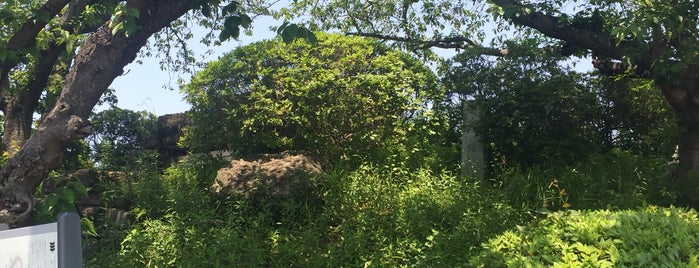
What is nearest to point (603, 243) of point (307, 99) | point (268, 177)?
point (268, 177)

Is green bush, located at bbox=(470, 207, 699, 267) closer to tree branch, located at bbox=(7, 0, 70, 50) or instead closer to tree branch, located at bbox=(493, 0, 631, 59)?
tree branch, located at bbox=(493, 0, 631, 59)

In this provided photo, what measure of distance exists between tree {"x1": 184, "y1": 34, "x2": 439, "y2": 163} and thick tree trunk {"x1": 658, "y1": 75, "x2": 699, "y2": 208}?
8.64ft

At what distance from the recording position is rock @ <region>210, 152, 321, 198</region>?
19.7 feet

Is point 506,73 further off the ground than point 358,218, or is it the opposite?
point 506,73

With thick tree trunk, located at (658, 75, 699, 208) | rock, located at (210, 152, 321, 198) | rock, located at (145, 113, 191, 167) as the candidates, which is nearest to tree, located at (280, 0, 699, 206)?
thick tree trunk, located at (658, 75, 699, 208)

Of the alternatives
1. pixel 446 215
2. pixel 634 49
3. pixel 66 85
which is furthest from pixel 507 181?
pixel 66 85

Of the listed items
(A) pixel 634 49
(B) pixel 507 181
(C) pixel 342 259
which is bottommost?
(C) pixel 342 259

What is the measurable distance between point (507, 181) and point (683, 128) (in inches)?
73.8

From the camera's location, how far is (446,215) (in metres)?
5.42

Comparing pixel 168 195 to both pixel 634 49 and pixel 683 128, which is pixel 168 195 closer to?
pixel 634 49

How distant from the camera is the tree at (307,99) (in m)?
6.91

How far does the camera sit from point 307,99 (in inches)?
273

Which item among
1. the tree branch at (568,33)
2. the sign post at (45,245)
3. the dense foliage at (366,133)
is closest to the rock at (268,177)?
the dense foliage at (366,133)

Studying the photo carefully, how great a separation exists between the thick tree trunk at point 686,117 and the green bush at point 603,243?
291 centimetres
